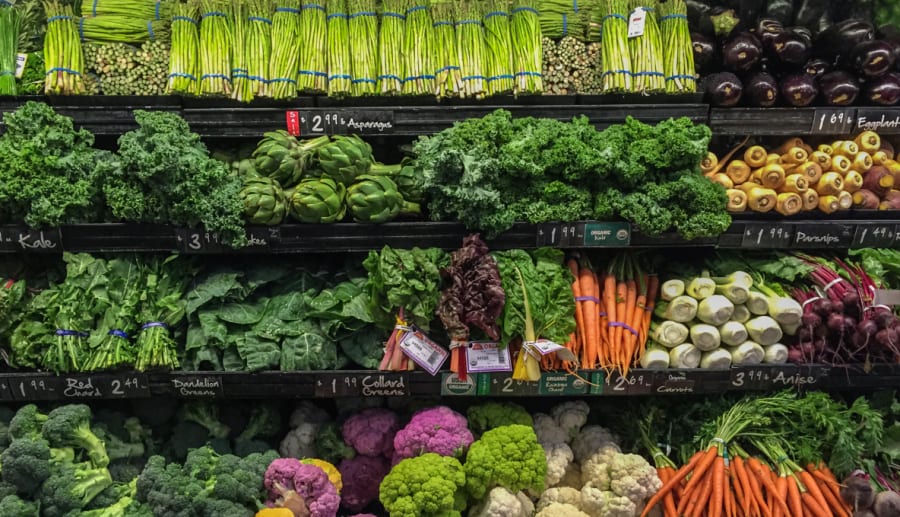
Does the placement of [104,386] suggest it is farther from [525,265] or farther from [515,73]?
[515,73]

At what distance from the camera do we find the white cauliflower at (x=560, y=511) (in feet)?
8.21

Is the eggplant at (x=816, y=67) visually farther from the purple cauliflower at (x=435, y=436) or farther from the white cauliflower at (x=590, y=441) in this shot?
the purple cauliflower at (x=435, y=436)

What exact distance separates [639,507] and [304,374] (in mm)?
1619

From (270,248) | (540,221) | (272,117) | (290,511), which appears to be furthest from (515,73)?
(290,511)

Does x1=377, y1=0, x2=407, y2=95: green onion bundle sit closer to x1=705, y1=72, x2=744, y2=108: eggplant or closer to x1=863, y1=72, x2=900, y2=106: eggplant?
x1=705, y1=72, x2=744, y2=108: eggplant

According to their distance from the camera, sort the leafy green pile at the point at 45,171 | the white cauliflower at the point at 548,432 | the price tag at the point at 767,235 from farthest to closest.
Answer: the white cauliflower at the point at 548,432 < the price tag at the point at 767,235 < the leafy green pile at the point at 45,171

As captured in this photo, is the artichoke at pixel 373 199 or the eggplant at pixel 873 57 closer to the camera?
the artichoke at pixel 373 199

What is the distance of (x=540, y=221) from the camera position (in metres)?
2.48

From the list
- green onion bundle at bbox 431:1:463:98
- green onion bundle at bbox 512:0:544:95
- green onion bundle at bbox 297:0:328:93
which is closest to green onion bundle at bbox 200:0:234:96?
green onion bundle at bbox 297:0:328:93

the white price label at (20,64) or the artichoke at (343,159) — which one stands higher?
the white price label at (20,64)

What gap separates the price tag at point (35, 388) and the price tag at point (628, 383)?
2.41 metres

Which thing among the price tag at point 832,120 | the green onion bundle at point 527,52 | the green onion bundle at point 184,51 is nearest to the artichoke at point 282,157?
the green onion bundle at point 184,51

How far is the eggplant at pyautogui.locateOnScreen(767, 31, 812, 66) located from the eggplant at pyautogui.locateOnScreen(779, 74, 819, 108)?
3.3 inches

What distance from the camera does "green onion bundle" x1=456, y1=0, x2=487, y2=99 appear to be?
2.71 meters
